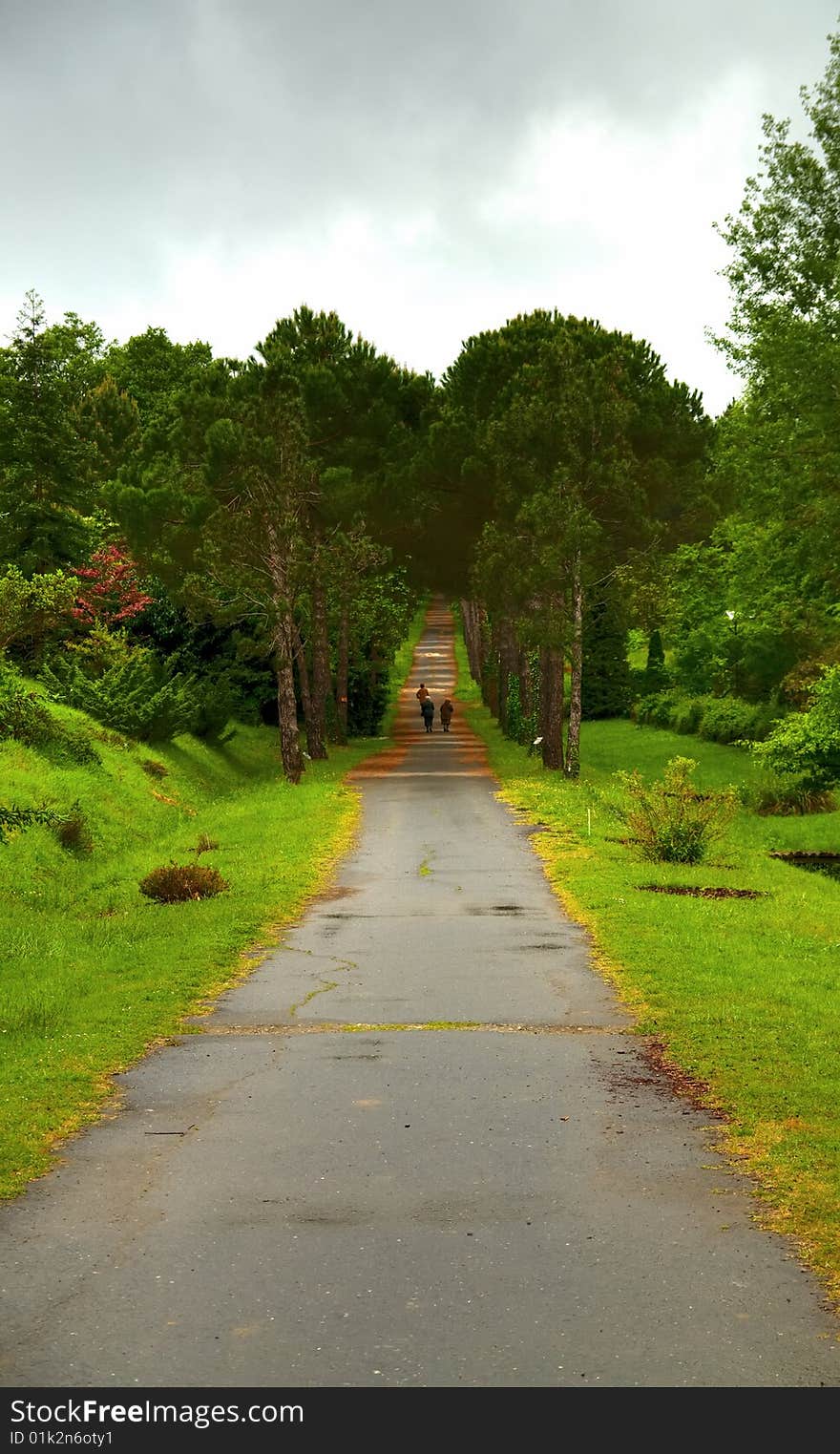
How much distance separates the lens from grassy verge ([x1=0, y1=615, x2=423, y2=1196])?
888cm

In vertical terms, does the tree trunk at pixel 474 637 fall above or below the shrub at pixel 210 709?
above

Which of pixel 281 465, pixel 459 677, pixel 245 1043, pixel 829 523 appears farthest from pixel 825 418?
pixel 459 677

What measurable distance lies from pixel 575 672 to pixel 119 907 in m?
20.1

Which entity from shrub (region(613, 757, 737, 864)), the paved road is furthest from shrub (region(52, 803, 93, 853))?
the paved road

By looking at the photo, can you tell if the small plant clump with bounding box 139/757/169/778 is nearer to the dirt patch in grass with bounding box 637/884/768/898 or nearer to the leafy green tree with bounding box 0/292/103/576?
the leafy green tree with bounding box 0/292/103/576

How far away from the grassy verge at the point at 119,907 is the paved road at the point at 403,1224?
0.57 meters

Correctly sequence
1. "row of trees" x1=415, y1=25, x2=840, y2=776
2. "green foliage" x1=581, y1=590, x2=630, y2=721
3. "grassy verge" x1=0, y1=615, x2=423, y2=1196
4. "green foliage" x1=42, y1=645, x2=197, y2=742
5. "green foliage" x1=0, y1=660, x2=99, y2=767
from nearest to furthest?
1. "grassy verge" x1=0, y1=615, x2=423, y2=1196
2. "green foliage" x1=0, y1=660, x2=99, y2=767
3. "row of trees" x1=415, y1=25, x2=840, y2=776
4. "green foliage" x1=42, y1=645, x2=197, y2=742
5. "green foliage" x1=581, y1=590, x2=630, y2=721

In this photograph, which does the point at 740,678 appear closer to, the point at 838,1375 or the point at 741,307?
the point at 741,307

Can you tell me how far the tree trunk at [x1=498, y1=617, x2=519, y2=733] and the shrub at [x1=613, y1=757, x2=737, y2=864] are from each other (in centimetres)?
2543

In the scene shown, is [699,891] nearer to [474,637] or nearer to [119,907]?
[119,907]

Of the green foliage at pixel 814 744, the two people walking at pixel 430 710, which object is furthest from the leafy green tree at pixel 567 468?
the two people walking at pixel 430 710

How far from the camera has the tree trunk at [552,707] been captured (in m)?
36.4

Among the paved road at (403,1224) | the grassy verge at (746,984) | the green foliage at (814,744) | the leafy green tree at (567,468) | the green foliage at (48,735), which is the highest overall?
the leafy green tree at (567,468)

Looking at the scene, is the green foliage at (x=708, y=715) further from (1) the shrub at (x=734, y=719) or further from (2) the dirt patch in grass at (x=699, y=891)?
(2) the dirt patch in grass at (x=699, y=891)
